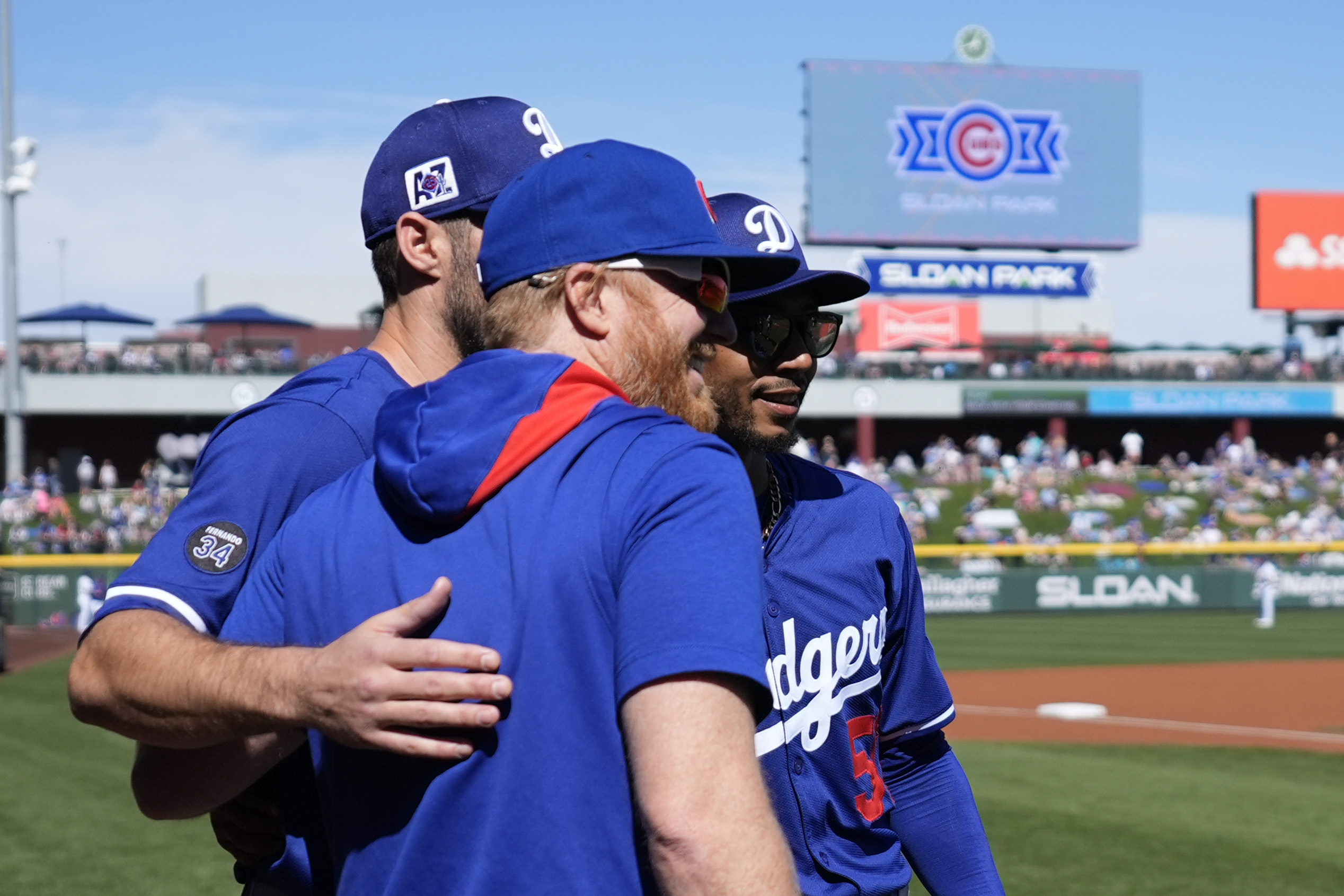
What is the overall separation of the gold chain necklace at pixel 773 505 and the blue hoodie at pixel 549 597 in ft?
4.28

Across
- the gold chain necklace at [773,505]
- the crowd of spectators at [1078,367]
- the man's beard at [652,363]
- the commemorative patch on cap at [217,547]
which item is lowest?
the crowd of spectators at [1078,367]

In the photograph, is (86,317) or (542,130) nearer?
(542,130)

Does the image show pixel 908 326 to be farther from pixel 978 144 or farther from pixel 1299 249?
pixel 1299 249

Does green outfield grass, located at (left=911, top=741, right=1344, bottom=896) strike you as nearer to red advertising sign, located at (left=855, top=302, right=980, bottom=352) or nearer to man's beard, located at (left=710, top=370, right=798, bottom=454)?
man's beard, located at (left=710, top=370, right=798, bottom=454)

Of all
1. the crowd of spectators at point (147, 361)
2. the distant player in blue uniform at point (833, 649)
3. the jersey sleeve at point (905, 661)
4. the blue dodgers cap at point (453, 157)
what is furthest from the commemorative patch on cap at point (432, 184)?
the crowd of spectators at point (147, 361)

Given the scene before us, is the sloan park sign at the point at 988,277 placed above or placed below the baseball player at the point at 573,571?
above

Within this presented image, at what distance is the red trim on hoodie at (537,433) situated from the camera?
1487 mm

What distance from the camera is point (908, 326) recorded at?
42469 mm

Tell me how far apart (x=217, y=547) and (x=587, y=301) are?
0.69 metres

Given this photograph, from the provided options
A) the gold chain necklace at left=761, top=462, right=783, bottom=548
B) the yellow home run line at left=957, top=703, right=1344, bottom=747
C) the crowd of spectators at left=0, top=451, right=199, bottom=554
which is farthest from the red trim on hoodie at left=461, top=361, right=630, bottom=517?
the crowd of spectators at left=0, top=451, right=199, bottom=554

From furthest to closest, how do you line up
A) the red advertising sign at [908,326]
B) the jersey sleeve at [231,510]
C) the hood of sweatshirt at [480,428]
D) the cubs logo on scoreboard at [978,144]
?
the red advertising sign at [908,326], the cubs logo on scoreboard at [978,144], the jersey sleeve at [231,510], the hood of sweatshirt at [480,428]

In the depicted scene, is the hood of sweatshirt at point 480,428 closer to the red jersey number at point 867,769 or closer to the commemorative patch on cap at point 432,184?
the commemorative patch on cap at point 432,184

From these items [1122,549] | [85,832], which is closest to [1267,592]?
[1122,549]

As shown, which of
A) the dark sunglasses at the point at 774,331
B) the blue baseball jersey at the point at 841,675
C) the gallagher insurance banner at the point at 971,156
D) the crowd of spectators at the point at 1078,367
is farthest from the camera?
the crowd of spectators at the point at 1078,367
